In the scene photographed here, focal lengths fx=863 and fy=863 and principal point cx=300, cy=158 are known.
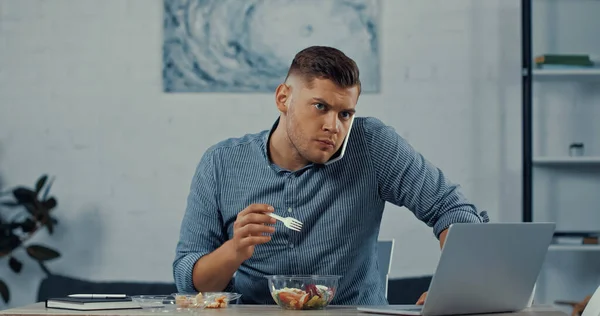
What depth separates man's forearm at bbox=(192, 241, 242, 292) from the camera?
198 centimetres

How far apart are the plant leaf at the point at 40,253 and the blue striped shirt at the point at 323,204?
170 centimetres

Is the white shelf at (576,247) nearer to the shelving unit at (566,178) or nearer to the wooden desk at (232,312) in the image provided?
the shelving unit at (566,178)

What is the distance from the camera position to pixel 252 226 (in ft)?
6.00

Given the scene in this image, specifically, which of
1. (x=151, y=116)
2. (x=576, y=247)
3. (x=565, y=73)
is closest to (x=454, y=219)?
(x=576, y=247)

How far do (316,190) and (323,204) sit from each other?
0.04 metres

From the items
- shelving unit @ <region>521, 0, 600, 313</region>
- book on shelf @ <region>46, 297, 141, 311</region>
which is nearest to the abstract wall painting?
shelving unit @ <region>521, 0, 600, 313</region>

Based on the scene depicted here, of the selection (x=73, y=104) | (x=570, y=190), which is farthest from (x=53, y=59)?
(x=570, y=190)

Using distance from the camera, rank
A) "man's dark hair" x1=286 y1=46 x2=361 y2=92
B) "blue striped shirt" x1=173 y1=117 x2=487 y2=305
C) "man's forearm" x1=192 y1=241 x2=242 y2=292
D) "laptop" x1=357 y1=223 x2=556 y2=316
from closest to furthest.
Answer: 1. "laptop" x1=357 y1=223 x2=556 y2=316
2. "man's forearm" x1=192 y1=241 x2=242 y2=292
3. "man's dark hair" x1=286 y1=46 x2=361 y2=92
4. "blue striped shirt" x1=173 y1=117 x2=487 y2=305

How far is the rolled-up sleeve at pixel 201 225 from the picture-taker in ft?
7.11

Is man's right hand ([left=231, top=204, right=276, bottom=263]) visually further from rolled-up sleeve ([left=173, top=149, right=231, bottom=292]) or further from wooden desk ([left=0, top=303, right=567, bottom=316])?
rolled-up sleeve ([left=173, top=149, right=231, bottom=292])

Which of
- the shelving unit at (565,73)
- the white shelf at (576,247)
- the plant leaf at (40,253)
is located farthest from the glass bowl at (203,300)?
the shelving unit at (565,73)

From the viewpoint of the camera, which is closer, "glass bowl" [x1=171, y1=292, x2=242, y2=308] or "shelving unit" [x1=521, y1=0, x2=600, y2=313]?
"glass bowl" [x1=171, y1=292, x2=242, y2=308]

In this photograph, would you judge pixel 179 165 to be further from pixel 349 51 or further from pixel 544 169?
pixel 544 169

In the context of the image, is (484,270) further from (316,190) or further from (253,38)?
(253,38)
